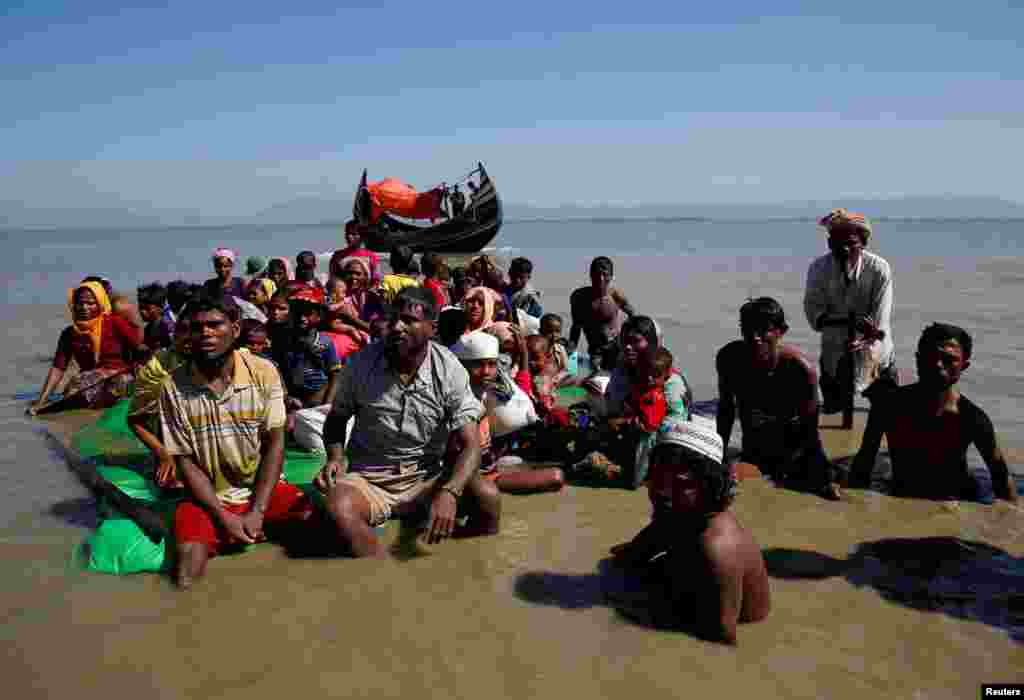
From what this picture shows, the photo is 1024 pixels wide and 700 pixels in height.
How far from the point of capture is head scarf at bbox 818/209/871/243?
5422 mm

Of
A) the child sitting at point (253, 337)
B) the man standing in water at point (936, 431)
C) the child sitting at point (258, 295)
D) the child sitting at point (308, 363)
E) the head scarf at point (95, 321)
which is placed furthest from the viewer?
the child sitting at point (258, 295)

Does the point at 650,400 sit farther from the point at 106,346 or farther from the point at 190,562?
the point at 106,346

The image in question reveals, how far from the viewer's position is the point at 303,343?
18.3 ft

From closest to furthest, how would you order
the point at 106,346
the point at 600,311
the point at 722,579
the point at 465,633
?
the point at 722,579 < the point at 465,633 < the point at 106,346 < the point at 600,311

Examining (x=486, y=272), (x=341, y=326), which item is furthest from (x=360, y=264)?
(x=486, y=272)

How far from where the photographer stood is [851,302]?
5.59m

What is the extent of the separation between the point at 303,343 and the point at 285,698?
3254mm

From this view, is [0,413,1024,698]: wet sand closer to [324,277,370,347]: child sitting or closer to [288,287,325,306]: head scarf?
[324,277,370,347]: child sitting

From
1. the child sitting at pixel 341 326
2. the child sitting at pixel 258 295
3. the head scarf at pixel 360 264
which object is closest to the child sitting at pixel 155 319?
the child sitting at pixel 258 295

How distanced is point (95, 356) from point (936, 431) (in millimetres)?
6527

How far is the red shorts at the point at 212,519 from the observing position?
3545mm

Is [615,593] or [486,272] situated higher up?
[486,272]

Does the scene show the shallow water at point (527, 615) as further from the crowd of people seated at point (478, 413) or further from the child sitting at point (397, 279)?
the child sitting at point (397, 279)

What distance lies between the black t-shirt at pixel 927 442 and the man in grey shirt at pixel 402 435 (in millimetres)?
2400
